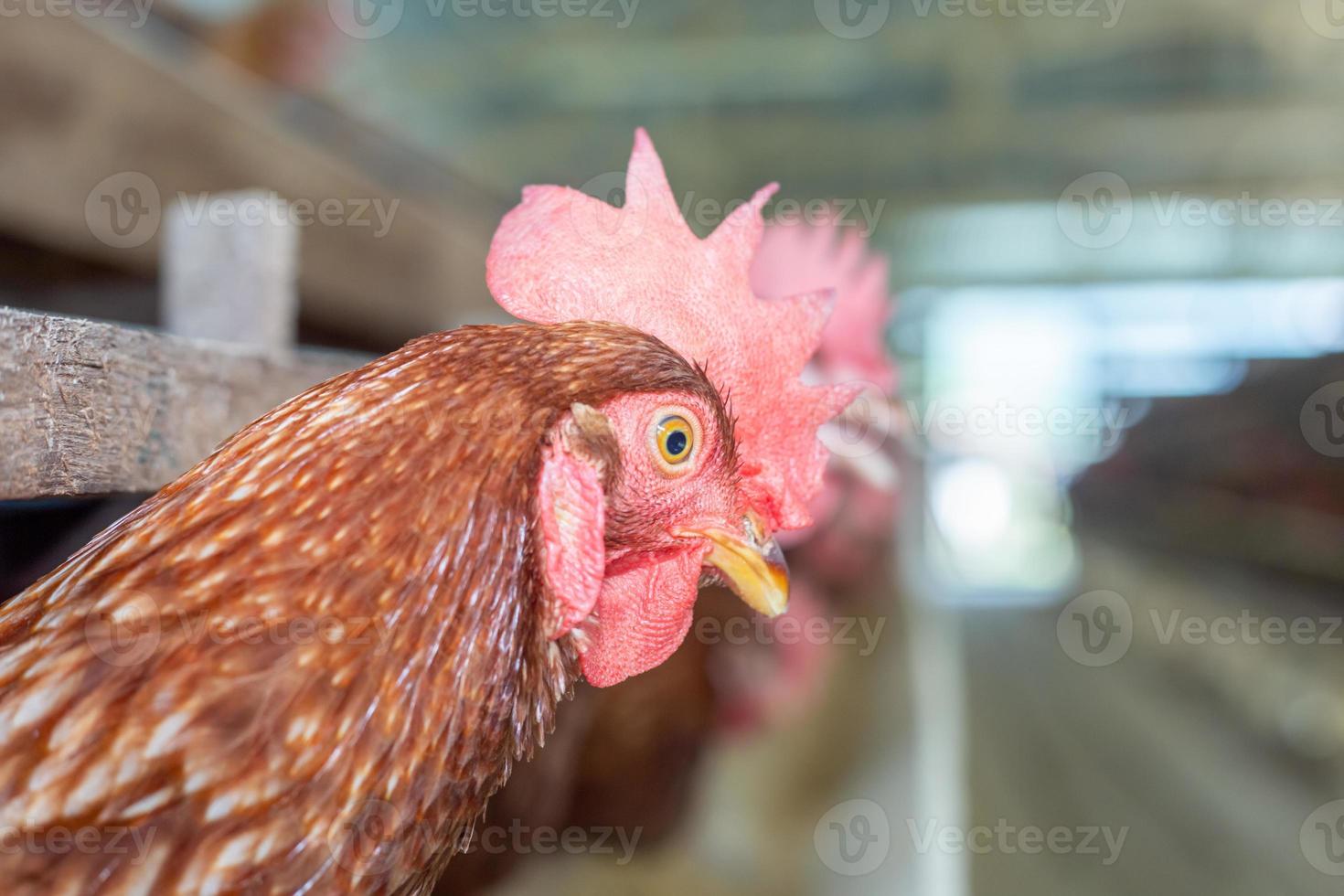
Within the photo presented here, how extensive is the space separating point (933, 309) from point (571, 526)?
17297 mm

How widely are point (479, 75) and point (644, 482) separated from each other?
8232mm

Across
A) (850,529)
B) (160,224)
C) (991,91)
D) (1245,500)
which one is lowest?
(850,529)

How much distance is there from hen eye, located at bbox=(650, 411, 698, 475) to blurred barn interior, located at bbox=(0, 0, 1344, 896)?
67cm

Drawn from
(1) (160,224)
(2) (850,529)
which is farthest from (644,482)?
(1) (160,224)

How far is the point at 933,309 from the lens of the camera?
17156mm

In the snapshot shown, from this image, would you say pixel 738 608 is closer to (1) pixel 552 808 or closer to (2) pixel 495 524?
(1) pixel 552 808

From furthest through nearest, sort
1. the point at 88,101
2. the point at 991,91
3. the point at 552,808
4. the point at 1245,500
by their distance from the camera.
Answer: the point at 991,91, the point at 1245,500, the point at 88,101, the point at 552,808

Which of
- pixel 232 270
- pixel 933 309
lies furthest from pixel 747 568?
pixel 933 309

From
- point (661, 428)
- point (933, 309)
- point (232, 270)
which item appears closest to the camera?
point (661, 428)

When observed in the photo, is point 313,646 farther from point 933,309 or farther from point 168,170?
point 933,309

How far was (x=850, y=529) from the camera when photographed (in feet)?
8.74

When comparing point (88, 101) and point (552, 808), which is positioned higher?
point (88, 101)

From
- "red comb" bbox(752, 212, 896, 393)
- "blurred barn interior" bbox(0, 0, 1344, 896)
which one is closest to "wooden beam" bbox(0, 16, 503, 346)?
"blurred barn interior" bbox(0, 0, 1344, 896)

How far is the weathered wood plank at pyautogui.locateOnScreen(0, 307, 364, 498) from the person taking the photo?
0.79 metres
